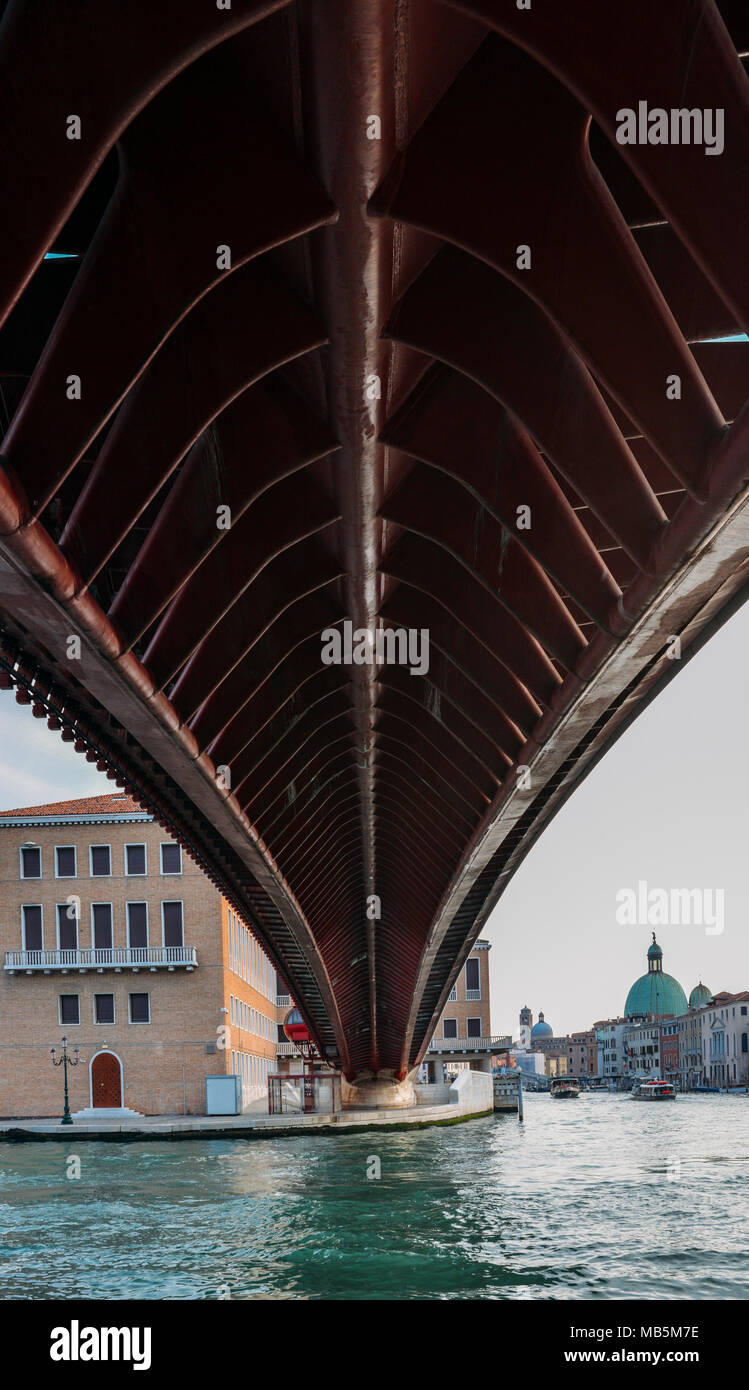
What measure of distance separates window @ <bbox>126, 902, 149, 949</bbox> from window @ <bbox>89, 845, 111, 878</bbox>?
1624 mm

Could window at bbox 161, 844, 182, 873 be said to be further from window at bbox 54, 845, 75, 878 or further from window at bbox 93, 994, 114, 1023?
window at bbox 93, 994, 114, 1023

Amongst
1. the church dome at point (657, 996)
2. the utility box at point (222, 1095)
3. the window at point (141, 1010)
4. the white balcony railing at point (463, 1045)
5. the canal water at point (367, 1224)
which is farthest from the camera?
the church dome at point (657, 996)

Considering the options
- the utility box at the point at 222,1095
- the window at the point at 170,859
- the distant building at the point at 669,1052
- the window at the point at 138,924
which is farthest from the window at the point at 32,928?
the distant building at the point at 669,1052

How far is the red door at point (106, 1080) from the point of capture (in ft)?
156

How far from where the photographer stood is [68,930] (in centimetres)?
4866

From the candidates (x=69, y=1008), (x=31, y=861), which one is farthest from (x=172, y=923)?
(x=31, y=861)

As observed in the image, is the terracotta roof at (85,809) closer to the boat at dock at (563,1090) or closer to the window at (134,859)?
the window at (134,859)

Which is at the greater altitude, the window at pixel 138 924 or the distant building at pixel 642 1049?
the window at pixel 138 924

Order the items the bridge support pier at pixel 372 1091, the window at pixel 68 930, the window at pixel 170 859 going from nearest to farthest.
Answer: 1. the bridge support pier at pixel 372 1091
2. the window at pixel 68 930
3. the window at pixel 170 859

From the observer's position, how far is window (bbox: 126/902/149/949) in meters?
48.7

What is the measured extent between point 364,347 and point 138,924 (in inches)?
1707

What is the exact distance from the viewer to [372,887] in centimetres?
2519

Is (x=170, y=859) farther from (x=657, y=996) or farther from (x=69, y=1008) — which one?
(x=657, y=996)

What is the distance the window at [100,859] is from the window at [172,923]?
101 inches
